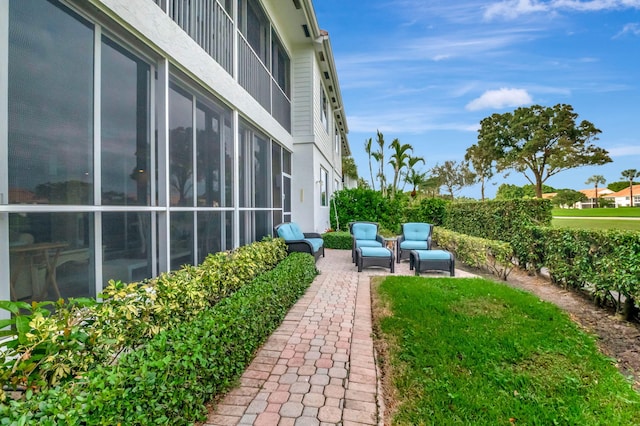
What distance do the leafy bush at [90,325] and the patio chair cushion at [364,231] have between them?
6.38 meters

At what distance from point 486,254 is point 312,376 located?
6.67 m

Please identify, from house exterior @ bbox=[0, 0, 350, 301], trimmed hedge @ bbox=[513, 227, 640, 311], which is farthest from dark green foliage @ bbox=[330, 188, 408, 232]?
house exterior @ bbox=[0, 0, 350, 301]

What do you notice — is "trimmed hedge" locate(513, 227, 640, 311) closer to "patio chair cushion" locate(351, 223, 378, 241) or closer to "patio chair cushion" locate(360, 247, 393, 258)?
"patio chair cushion" locate(360, 247, 393, 258)

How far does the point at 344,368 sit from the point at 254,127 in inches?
226

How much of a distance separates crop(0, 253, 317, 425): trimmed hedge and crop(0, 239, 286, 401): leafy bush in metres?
0.15

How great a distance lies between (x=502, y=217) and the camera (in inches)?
366

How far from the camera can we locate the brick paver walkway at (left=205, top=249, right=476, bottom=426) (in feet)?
8.11

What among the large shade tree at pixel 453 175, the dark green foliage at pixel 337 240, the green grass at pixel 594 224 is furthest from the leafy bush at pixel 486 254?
the large shade tree at pixel 453 175

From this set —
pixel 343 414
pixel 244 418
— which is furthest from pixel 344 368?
pixel 244 418

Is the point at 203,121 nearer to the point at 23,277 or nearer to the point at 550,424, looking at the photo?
the point at 23,277

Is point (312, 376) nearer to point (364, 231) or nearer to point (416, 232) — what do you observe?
point (364, 231)

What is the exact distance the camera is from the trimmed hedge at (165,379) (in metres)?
1.53

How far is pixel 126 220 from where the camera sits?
3354 mm

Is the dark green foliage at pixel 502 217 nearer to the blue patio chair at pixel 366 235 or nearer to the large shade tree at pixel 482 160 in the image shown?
the blue patio chair at pixel 366 235
